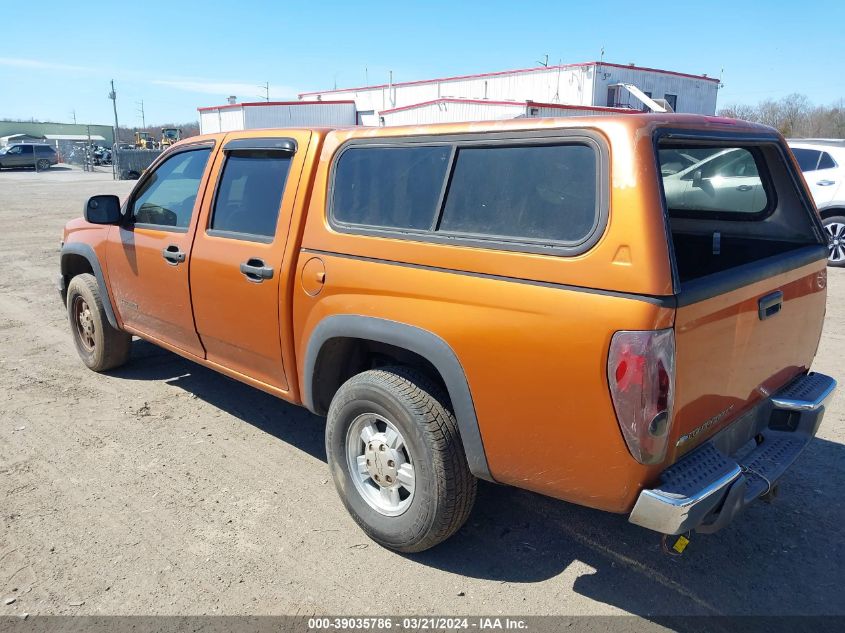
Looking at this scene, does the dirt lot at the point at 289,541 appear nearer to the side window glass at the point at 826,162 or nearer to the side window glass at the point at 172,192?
the side window glass at the point at 172,192

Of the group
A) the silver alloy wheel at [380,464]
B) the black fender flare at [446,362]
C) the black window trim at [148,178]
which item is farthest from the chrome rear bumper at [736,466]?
the black window trim at [148,178]

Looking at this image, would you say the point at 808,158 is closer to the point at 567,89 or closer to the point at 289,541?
the point at 289,541

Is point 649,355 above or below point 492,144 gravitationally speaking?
below

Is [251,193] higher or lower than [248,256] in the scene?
higher

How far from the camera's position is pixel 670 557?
3078mm

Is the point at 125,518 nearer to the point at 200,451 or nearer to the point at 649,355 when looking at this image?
the point at 200,451

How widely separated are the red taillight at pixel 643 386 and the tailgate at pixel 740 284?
7 centimetres

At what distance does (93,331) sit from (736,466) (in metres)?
4.89

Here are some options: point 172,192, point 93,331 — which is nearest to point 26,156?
point 93,331

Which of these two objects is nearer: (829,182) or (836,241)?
(829,182)

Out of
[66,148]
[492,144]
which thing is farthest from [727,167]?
[66,148]

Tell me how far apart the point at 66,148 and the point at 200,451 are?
5908 cm

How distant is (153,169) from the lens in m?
4.66

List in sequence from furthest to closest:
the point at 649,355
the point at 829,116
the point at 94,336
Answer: the point at 829,116, the point at 94,336, the point at 649,355
